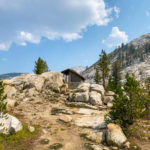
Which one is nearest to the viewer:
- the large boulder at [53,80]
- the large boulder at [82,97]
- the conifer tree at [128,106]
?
the conifer tree at [128,106]

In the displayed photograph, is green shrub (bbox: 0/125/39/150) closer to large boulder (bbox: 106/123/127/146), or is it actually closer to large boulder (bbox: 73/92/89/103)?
large boulder (bbox: 106/123/127/146)

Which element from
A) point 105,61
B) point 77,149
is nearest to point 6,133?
point 77,149

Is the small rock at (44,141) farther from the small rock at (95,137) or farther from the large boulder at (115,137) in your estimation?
the large boulder at (115,137)

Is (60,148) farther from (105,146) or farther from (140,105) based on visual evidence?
(140,105)

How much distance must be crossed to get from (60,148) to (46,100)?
1829cm

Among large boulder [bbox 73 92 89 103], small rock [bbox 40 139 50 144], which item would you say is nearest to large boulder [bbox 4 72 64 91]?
large boulder [bbox 73 92 89 103]

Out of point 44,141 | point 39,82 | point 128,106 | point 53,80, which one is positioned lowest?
point 44,141

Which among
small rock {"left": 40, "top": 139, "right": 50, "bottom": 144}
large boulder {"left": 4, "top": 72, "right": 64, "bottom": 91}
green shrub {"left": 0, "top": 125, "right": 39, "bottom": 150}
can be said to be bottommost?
small rock {"left": 40, "top": 139, "right": 50, "bottom": 144}

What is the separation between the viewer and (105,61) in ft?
154

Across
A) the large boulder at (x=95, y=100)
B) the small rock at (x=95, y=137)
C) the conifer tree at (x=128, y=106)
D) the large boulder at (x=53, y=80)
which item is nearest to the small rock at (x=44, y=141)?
the small rock at (x=95, y=137)

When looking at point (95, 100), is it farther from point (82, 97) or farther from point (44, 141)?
point (44, 141)

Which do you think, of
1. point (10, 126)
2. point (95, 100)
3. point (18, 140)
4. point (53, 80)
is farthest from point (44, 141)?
point (53, 80)

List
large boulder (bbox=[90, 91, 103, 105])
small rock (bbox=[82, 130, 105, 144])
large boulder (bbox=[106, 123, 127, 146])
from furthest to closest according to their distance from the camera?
large boulder (bbox=[90, 91, 103, 105]), small rock (bbox=[82, 130, 105, 144]), large boulder (bbox=[106, 123, 127, 146])

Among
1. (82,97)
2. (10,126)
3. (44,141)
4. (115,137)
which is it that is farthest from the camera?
(82,97)
